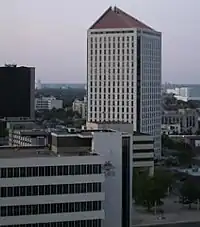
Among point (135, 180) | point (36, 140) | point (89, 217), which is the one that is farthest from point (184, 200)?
point (89, 217)

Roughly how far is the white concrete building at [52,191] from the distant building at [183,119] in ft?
226

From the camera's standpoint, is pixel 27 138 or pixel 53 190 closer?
pixel 53 190

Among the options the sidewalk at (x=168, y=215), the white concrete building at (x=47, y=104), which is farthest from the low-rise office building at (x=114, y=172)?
the white concrete building at (x=47, y=104)

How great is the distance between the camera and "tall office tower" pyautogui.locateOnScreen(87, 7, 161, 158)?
60844 mm

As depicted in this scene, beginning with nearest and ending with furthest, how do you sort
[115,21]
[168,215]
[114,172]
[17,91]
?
[114,172] → [168,215] → [115,21] → [17,91]

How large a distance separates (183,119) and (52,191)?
7197 centimetres

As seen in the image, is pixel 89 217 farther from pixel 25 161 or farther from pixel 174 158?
pixel 174 158

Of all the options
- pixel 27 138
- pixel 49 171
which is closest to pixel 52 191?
pixel 49 171

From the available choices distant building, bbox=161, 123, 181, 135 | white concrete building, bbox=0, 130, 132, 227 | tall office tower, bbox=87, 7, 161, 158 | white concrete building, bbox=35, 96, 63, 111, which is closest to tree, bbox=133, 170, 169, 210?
white concrete building, bbox=0, 130, 132, 227

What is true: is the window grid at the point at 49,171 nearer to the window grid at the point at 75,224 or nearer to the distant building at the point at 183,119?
the window grid at the point at 75,224

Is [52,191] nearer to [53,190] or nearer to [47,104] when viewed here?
[53,190]

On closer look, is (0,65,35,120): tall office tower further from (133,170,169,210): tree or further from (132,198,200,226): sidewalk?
(132,198,200,226): sidewalk

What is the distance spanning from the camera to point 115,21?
206ft

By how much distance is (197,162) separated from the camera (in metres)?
59.1
